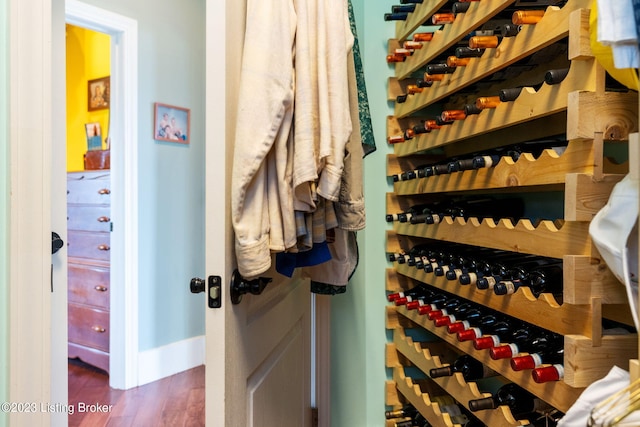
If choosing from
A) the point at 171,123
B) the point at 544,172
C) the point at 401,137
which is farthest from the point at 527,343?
the point at 171,123

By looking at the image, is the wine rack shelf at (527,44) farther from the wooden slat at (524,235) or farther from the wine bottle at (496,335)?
the wine bottle at (496,335)

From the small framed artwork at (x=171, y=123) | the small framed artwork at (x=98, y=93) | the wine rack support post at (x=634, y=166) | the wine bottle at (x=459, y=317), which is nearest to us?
the wine rack support post at (x=634, y=166)

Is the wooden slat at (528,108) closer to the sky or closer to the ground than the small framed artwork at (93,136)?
closer to the ground

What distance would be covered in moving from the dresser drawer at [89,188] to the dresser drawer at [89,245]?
21 cm

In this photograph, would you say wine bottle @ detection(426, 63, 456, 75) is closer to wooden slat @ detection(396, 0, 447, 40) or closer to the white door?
wooden slat @ detection(396, 0, 447, 40)

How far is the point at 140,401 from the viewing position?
2475 millimetres

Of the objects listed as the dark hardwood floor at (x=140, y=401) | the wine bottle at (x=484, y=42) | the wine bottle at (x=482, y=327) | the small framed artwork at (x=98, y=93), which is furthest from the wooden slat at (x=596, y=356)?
the small framed artwork at (x=98, y=93)

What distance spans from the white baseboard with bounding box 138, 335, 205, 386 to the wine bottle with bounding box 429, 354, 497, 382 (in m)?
2.01

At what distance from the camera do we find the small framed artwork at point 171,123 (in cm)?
276

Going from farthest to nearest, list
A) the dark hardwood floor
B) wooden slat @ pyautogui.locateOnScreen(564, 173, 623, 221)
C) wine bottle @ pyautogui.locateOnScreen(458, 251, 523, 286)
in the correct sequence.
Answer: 1. the dark hardwood floor
2. wine bottle @ pyautogui.locateOnScreen(458, 251, 523, 286)
3. wooden slat @ pyautogui.locateOnScreen(564, 173, 623, 221)

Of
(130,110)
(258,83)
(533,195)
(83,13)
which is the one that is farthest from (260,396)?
(83,13)

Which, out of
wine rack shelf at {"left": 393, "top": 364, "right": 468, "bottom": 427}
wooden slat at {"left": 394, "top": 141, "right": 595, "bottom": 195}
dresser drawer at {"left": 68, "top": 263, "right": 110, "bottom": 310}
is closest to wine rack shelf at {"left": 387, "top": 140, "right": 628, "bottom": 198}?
wooden slat at {"left": 394, "top": 141, "right": 595, "bottom": 195}

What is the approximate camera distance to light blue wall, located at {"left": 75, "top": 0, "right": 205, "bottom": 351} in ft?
8.88

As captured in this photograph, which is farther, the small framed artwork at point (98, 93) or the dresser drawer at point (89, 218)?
the small framed artwork at point (98, 93)
